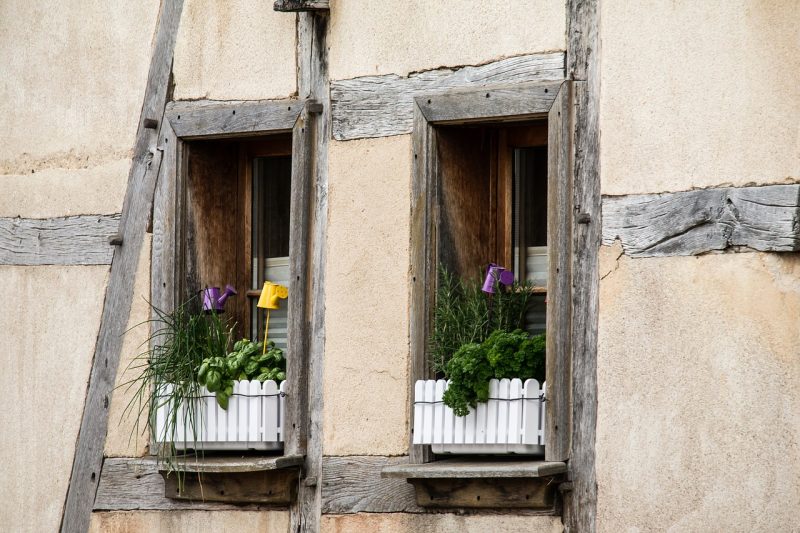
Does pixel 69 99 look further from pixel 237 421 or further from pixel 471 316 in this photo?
pixel 471 316

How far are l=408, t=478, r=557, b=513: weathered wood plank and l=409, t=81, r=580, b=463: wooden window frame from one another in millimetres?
118

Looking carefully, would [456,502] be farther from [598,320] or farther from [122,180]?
[122,180]

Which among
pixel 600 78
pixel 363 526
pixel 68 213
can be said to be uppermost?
pixel 600 78

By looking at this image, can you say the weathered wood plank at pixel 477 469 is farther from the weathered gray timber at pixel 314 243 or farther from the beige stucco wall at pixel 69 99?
the beige stucco wall at pixel 69 99

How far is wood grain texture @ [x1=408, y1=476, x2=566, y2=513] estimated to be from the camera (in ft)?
20.8

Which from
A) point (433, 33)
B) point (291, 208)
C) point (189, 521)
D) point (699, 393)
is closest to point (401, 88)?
point (433, 33)

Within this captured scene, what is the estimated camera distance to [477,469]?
6328 millimetres

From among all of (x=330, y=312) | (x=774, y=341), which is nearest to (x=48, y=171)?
(x=330, y=312)

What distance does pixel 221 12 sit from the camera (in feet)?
24.1

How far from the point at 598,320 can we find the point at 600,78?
3.19 feet

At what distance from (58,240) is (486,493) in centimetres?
254

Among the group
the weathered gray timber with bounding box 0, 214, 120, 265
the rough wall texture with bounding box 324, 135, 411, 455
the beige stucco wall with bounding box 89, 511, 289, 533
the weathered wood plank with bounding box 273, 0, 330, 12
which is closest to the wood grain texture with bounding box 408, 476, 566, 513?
the rough wall texture with bounding box 324, 135, 411, 455

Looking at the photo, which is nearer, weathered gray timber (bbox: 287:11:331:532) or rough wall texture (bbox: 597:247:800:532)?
rough wall texture (bbox: 597:247:800:532)

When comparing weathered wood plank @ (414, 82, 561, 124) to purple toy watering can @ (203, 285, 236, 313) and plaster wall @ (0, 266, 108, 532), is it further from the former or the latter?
plaster wall @ (0, 266, 108, 532)
